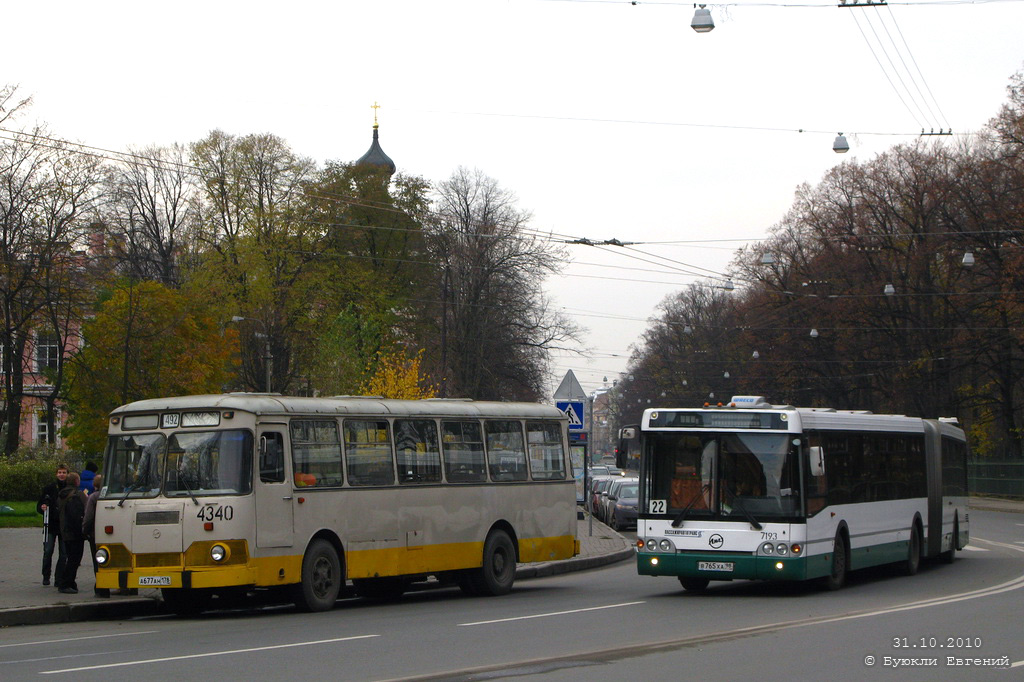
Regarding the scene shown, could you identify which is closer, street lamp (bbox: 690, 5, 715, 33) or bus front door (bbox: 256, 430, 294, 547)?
bus front door (bbox: 256, 430, 294, 547)

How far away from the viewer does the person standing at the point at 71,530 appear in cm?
1702

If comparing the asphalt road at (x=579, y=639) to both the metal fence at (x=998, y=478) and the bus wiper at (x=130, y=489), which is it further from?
the metal fence at (x=998, y=478)

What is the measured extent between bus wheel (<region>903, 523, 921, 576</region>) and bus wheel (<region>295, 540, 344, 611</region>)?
32.5 feet

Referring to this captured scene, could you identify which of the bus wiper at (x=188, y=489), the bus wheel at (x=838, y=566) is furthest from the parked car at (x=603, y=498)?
the bus wiper at (x=188, y=489)

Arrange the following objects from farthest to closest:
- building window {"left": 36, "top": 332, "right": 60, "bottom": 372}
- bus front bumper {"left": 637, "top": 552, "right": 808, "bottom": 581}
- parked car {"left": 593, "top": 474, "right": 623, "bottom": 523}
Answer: building window {"left": 36, "top": 332, "right": 60, "bottom": 372}
parked car {"left": 593, "top": 474, "right": 623, "bottom": 523}
bus front bumper {"left": 637, "top": 552, "right": 808, "bottom": 581}

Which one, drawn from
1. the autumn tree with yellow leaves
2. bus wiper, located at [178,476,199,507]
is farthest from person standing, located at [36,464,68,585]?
the autumn tree with yellow leaves

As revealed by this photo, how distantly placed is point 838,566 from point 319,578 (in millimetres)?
7254

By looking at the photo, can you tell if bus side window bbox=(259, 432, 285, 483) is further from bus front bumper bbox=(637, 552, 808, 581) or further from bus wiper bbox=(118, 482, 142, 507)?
bus front bumper bbox=(637, 552, 808, 581)

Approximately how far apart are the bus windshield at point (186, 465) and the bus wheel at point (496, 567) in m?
4.84

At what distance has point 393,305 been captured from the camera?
6238 cm

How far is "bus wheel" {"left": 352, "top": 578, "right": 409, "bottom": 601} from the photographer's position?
18.5 meters

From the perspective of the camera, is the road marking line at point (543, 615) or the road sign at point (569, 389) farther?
the road sign at point (569, 389)

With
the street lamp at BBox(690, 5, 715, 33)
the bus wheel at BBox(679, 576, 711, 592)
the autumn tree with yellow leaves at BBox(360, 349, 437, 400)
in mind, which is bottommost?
the bus wheel at BBox(679, 576, 711, 592)

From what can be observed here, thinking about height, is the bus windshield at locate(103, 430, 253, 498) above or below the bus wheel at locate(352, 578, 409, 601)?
above
